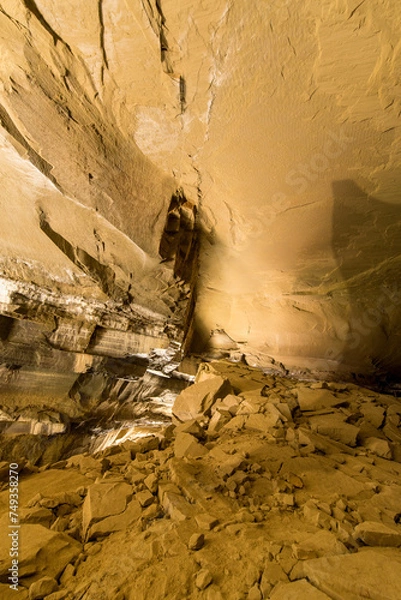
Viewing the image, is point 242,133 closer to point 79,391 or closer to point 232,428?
point 232,428

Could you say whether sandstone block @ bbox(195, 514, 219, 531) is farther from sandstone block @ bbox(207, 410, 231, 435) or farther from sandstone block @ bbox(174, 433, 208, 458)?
sandstone block @ bbox(207, 410, 231, 435)

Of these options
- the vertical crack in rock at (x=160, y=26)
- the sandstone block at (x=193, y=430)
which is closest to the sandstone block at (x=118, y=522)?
the sandstone block at (x=193, y=430)

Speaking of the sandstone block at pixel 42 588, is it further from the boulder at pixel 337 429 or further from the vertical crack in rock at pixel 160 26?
the vertical crack in rock at pixel 160 26

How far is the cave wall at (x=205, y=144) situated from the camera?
216 cm

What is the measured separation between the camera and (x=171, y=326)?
5.67m

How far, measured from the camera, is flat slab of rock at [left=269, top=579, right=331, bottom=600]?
1115 millimetres

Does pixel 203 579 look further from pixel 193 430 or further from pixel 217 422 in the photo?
pixel 217 422

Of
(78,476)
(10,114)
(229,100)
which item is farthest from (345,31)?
(78,476)

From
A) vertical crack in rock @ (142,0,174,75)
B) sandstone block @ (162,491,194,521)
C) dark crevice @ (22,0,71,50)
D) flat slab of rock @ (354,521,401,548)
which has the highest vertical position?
vertical crack in rock @ (142,0,174,75)

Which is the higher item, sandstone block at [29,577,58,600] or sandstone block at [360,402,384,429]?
sandstone block at [360,402,384,429]

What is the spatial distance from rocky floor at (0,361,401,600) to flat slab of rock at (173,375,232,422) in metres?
0.40

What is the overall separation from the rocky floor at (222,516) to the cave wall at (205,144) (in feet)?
9.27

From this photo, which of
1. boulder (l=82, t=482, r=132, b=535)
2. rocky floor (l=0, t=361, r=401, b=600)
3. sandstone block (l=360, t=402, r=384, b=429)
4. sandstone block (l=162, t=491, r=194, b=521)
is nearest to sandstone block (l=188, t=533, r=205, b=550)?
rocky floor (l=0, t=361, r=401, b=600)

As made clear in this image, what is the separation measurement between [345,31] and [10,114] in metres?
3.20
